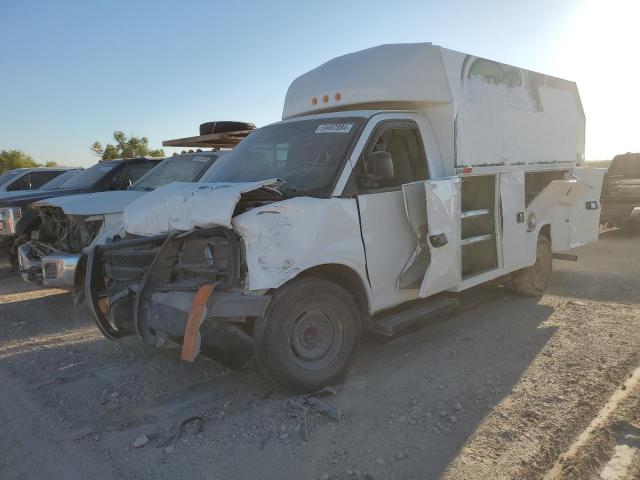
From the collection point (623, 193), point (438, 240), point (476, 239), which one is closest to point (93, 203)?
point (438, 240)

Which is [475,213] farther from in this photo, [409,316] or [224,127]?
[224,127]

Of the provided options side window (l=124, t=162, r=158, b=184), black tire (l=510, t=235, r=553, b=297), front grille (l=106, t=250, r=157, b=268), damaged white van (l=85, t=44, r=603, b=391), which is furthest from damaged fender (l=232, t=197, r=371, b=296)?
side window (l=124, t=162, r=158, b=184)

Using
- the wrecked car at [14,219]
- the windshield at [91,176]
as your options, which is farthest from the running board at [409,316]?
the wrecked car at [14,219]

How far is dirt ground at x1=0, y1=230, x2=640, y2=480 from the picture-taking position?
306 centimetres

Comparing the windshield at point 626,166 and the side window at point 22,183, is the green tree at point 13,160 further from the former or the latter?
the windshield at point 626,166

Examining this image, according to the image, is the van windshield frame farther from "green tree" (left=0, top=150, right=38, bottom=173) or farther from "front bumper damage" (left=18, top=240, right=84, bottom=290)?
"green tree" (left=0, top=150, right=38, bottom=173)

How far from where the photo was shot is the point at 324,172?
13.9 feet

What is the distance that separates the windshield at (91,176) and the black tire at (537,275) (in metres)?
7.13

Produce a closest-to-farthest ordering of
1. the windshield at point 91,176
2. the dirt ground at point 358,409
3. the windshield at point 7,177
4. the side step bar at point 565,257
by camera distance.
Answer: the dirt ground at point 358,409
the side step bar at point 565,257
the windshield at point 91,176
the windshield at point 7,177

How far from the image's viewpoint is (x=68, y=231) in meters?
6.95

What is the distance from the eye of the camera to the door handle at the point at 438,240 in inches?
180

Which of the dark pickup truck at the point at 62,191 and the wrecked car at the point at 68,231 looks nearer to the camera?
the wrecked car at the point at 68,231

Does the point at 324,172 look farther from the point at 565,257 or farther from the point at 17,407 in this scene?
the point at 565,257

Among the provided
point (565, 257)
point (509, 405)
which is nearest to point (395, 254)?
point (509, 405)
